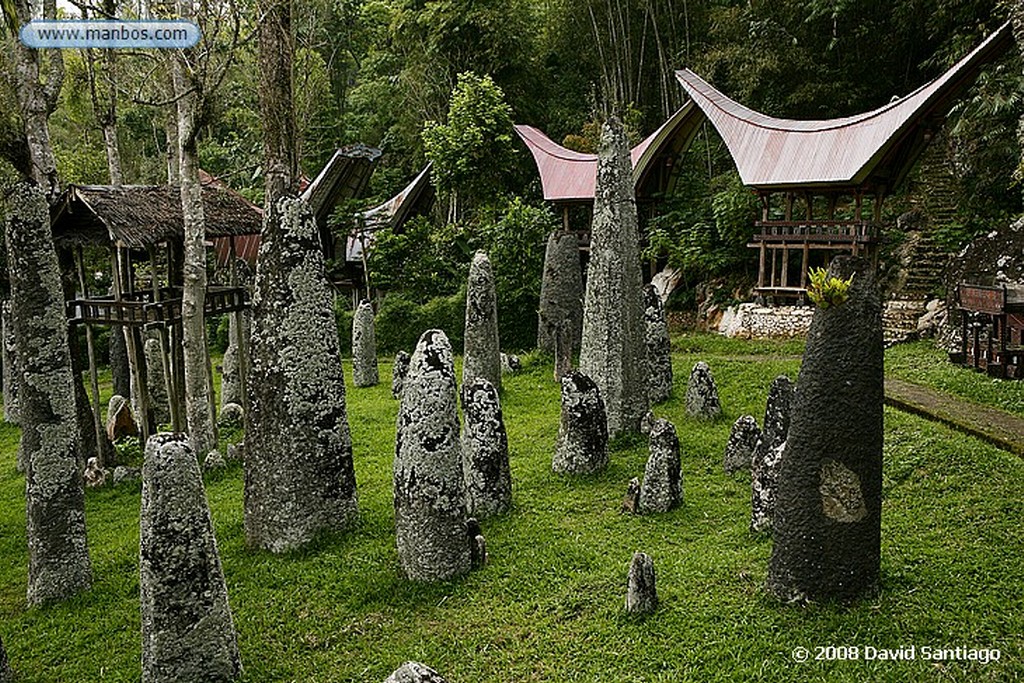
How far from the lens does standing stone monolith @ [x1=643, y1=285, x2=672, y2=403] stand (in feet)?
54.5

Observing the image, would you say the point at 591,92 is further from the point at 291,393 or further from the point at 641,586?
the point at 641,586

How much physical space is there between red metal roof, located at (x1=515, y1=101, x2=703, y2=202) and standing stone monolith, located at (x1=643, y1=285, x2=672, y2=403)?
30.4ft

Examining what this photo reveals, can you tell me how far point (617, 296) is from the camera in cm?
1395

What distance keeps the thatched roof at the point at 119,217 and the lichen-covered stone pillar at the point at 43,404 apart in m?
4.82

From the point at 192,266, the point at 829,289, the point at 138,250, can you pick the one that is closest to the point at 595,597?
the point at 829,289

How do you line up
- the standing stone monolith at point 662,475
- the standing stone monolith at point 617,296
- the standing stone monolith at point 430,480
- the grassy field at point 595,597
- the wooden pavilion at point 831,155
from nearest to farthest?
the grassy field at point 595,597 < the standing stone monolith at point 430,480 < the standing stone monolith at point 662,475 < the standing stone monolith at point 617,296 < the wooden pavilion at point 831,155

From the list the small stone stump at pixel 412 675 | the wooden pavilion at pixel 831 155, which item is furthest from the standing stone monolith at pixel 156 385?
the wooden pavilion at pixel 831 155

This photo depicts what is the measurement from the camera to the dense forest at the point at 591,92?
76.3 feet

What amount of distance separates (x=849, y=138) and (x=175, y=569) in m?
18.6

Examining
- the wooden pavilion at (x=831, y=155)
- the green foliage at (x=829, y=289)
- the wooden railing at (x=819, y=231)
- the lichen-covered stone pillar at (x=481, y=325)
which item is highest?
the wooden pavilion at (x=831, y=155)

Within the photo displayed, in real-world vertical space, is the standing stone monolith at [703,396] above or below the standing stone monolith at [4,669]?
above

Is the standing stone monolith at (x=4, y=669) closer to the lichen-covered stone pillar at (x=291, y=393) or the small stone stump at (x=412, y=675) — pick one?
the lichen-covered stone pillar at (x=291, y=393)

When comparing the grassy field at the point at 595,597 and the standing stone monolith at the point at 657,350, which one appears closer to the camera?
the grassy field at the point at 595,597

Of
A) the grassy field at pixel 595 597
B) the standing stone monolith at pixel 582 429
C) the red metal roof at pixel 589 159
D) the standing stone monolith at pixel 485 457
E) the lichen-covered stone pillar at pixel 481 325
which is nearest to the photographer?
the grassy field at pixel 595 597
